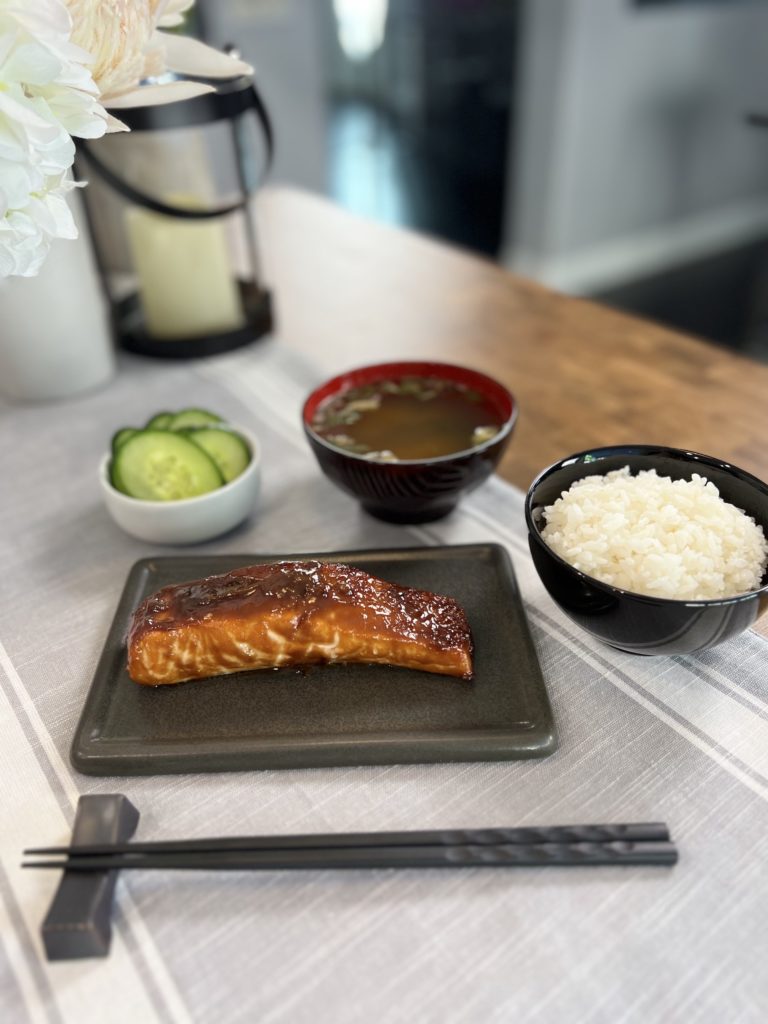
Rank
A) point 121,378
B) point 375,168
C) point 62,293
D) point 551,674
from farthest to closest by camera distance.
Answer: point 375,168, point 121,378, point 62,293, point 551,674

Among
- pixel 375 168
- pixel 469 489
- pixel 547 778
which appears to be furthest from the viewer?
pixel 375 168

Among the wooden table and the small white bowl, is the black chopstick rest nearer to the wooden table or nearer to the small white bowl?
the small white bowl

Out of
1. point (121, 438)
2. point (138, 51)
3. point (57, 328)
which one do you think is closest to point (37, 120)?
point (138, 51)

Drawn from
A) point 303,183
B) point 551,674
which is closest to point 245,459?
point 551,674

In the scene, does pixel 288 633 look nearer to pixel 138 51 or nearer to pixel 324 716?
pixel 324 716

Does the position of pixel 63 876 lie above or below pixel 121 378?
above

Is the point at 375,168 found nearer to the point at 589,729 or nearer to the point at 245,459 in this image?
the point at 245,459

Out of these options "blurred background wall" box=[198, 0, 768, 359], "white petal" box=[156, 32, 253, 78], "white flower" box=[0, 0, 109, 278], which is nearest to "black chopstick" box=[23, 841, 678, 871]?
"white flower" box=[0, 0, 109, 278]
